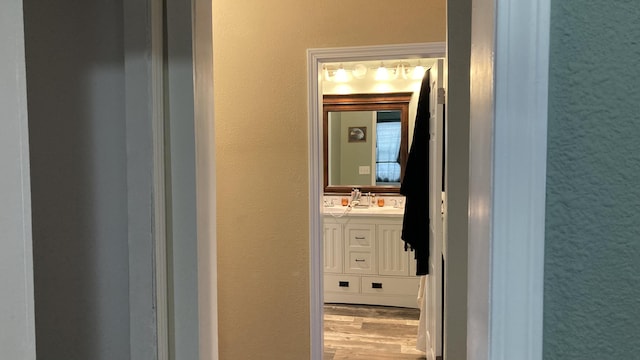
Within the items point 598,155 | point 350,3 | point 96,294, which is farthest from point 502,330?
point 350,3

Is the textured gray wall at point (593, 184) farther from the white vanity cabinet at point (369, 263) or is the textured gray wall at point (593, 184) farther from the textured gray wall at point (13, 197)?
the white vanity cabinet at point (369, 263)

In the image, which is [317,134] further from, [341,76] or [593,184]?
[341,76]

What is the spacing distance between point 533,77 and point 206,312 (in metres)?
0.81

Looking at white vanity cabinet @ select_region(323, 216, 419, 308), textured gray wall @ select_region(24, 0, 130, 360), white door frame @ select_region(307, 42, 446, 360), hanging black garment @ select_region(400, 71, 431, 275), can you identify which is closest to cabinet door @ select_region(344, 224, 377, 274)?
white vanity cabinet @ select_region(323, 216, 419, 308)

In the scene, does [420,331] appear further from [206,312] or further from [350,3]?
[206,312]

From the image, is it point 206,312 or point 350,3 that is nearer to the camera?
point 206,312

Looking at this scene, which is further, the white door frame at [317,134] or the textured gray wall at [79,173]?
the white door frame at [317,134]

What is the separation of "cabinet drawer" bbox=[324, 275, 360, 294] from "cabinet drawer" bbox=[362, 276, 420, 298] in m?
0.08

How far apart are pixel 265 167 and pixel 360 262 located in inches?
79.8

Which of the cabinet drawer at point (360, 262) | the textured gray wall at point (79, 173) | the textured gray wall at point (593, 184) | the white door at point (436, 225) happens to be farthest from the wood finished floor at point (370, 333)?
the textured gray wall at point (593, 184)

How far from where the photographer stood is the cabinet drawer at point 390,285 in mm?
3965

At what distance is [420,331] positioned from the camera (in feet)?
10.1

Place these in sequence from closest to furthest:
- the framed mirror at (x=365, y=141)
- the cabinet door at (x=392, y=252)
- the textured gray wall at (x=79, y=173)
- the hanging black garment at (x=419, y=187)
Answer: the textured gray wall at (x=79, y=173), the hanging black garment at (x=419, y=187), the cabinet door at (x=392, y=252), the framed mirror at (x=365, y=141)

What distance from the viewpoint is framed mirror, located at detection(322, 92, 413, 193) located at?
4297 millimetres
